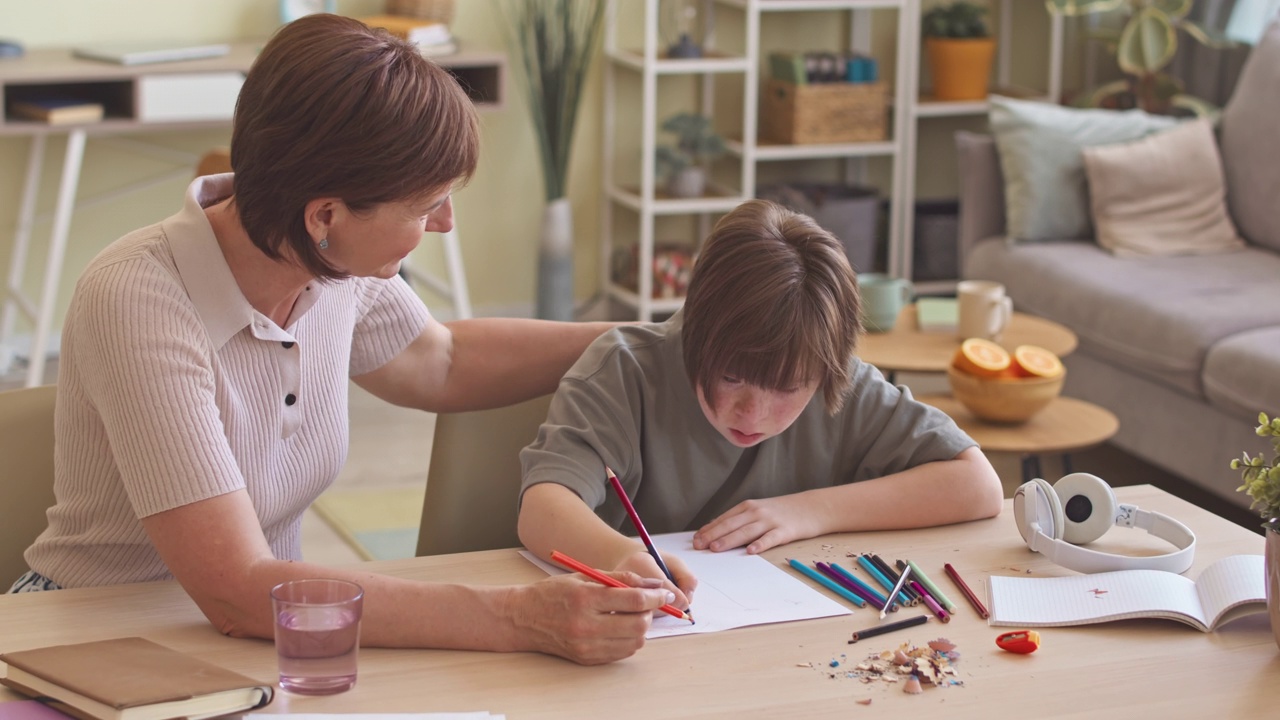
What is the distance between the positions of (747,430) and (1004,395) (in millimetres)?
1196

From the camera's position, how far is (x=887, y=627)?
48.4 inches

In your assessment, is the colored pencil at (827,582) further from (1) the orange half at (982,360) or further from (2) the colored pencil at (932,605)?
(1) the orange half at (982,360)

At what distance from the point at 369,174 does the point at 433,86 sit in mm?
97

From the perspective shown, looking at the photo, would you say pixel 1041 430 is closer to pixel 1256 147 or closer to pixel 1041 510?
pixel 1041 510

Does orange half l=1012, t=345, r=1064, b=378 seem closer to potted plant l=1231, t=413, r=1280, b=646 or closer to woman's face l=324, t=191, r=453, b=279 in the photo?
potted plant l=1231, t=413, r=1280, b=646

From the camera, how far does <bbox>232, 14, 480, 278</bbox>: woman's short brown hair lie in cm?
123

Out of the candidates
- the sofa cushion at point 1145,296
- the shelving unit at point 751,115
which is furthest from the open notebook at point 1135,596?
the shelving unit at point 751,115

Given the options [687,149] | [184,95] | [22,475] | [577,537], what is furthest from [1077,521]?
[687,149]

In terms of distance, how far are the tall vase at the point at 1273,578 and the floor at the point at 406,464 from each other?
76.1 inches

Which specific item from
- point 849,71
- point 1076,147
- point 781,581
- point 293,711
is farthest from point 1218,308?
point 293,711

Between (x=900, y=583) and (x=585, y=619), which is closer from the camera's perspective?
(x=585, y=619)

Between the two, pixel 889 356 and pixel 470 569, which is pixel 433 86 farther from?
pixel 889 356

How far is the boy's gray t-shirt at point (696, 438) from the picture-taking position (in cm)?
153

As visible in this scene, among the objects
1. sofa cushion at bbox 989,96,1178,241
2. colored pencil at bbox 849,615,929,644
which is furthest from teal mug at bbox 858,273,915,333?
colored pencil at bbox 849,615,929,644
